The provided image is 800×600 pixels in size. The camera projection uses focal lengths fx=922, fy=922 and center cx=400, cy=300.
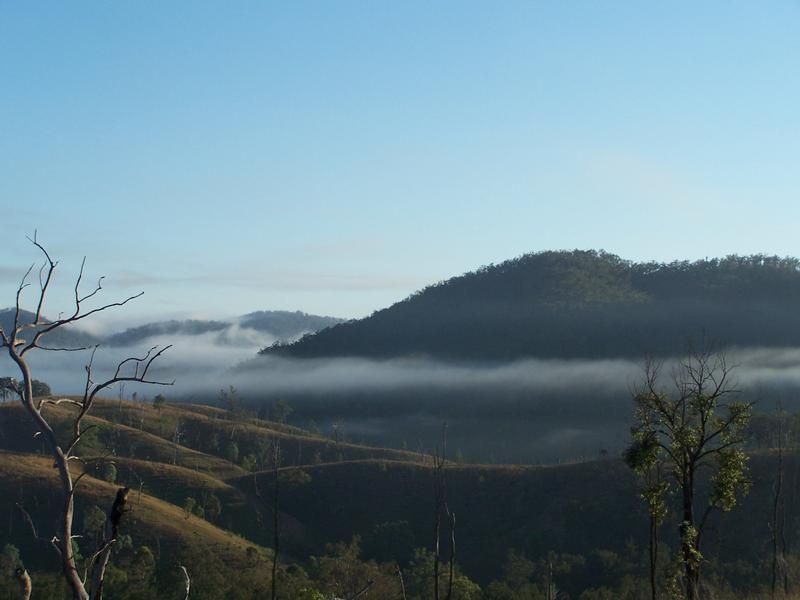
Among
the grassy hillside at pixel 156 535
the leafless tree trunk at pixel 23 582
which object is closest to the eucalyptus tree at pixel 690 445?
the leafless tree trunk at pixel 23 582

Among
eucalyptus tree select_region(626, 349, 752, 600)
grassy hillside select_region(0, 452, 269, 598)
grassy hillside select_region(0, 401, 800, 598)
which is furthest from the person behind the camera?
grassy hillside select_region(0, 401, 800, 598)

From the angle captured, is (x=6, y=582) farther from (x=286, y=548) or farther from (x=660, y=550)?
(x=660, y=550)

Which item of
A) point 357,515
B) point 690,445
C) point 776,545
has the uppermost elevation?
point 690,445

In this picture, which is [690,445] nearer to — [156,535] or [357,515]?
[156,535]

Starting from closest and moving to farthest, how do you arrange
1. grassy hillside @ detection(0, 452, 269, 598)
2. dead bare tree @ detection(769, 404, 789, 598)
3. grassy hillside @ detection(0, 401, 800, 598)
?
dead bare tree @ detection(769, 404, 789, 598) < grassy hillside @ detection(0, 452, 269, 598) < grassy hillside @ detection(0, 401, 800, 598)

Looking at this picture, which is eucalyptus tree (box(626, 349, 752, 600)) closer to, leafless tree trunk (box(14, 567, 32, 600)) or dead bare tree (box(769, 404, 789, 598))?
dead bare tree (box(769, 404, 789, 598))

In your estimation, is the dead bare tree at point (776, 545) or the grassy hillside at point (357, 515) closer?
the dead bare tree at point (776, 545)

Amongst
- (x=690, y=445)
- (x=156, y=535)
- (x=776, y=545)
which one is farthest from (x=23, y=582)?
(x=156, y=535)

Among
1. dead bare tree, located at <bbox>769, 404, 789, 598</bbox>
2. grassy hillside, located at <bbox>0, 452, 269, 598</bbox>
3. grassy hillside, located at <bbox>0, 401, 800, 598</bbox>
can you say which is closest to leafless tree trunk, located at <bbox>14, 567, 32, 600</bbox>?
dead bare tree, located at <bbox>769, 404, 789, 598</bbox>

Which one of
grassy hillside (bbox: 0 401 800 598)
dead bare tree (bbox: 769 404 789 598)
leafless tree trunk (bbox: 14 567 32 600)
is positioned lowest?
grassy hillside (bbox: 0 401 800 598)

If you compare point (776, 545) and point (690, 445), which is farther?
point (776, 545)

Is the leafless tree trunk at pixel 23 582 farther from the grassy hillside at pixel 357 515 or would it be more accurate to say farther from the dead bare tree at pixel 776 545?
the grassy hillside at pixel 357 515

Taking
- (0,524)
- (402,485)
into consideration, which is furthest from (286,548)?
(0,524)

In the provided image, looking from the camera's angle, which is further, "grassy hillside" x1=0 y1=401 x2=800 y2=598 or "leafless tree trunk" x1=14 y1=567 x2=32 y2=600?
"grassy hillside" x1=0 y1=401 x2=800 y2=598
